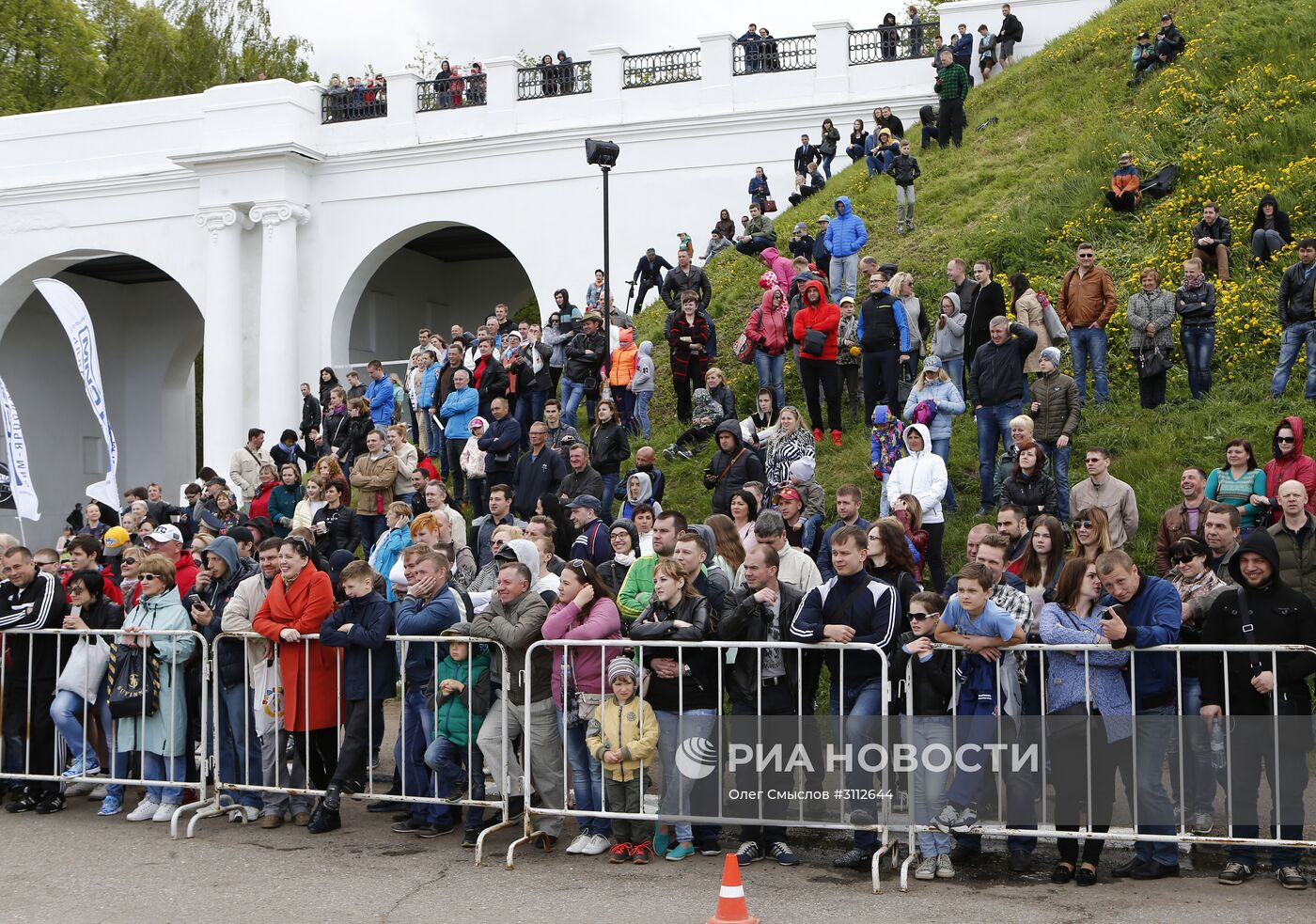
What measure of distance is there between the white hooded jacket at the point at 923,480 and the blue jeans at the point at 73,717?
634 centimetres

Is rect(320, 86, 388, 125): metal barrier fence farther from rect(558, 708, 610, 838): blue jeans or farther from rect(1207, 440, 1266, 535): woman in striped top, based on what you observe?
rect(558, 708, 610, 838): blue jeans

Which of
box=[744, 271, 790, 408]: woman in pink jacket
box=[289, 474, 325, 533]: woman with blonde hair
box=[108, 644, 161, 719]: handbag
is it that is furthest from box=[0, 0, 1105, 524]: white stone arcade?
box=[108, 644, 161, 719]: handbag

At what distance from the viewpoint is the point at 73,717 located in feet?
31.4

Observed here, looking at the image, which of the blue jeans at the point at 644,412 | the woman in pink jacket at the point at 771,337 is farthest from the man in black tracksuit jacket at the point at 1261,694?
the blue jeans at the point at 644,412

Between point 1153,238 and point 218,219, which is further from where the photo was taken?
point 218,219

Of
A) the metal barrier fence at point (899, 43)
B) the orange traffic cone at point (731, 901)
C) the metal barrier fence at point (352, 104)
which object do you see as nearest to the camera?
the orange traffic cone at point (731, 901)

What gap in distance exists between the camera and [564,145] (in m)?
27.6

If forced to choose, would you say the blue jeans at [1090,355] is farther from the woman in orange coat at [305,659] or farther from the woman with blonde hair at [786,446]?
the woman in orange coat at [305,659]

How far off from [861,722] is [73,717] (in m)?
5.47

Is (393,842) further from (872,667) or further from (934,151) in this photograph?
(934,151)

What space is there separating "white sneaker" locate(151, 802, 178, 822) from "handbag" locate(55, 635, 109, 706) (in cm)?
97

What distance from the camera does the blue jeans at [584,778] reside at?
8.02m

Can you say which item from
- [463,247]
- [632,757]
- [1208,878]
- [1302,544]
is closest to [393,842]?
[632,757]

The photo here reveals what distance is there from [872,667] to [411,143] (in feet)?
75.6
